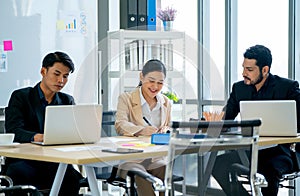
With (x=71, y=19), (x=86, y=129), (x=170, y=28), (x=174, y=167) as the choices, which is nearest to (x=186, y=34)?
(x=170, y=28)

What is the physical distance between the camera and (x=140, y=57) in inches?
215

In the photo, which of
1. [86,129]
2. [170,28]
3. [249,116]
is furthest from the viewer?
[170,28]

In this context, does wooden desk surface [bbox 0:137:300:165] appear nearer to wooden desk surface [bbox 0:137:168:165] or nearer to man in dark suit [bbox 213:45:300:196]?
wooden desk surface [bbox 0:137:168:165]

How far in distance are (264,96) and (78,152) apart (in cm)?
172

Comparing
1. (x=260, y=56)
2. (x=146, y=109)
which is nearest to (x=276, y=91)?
(x=260, y=56)

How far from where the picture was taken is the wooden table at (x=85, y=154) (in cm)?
285

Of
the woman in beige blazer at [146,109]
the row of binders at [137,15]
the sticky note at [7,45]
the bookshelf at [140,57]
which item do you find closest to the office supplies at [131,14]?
the row of binders at [137,15]

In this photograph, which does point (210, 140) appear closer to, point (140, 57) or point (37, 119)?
point (37, 119)

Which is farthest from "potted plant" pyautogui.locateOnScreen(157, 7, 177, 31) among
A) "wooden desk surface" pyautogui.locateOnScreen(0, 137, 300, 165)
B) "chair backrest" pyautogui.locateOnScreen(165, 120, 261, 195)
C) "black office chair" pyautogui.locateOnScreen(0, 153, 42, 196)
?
"chair backrest" pyautogui.locateOnScreen(165, 120, 261, 195)

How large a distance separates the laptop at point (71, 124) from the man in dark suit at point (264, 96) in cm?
96

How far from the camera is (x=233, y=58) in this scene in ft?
18.9

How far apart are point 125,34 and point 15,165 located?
6.76 ft

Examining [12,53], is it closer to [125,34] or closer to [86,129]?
[125,34]

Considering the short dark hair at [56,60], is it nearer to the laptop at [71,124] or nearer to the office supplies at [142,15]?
the laptop at [71,124]
